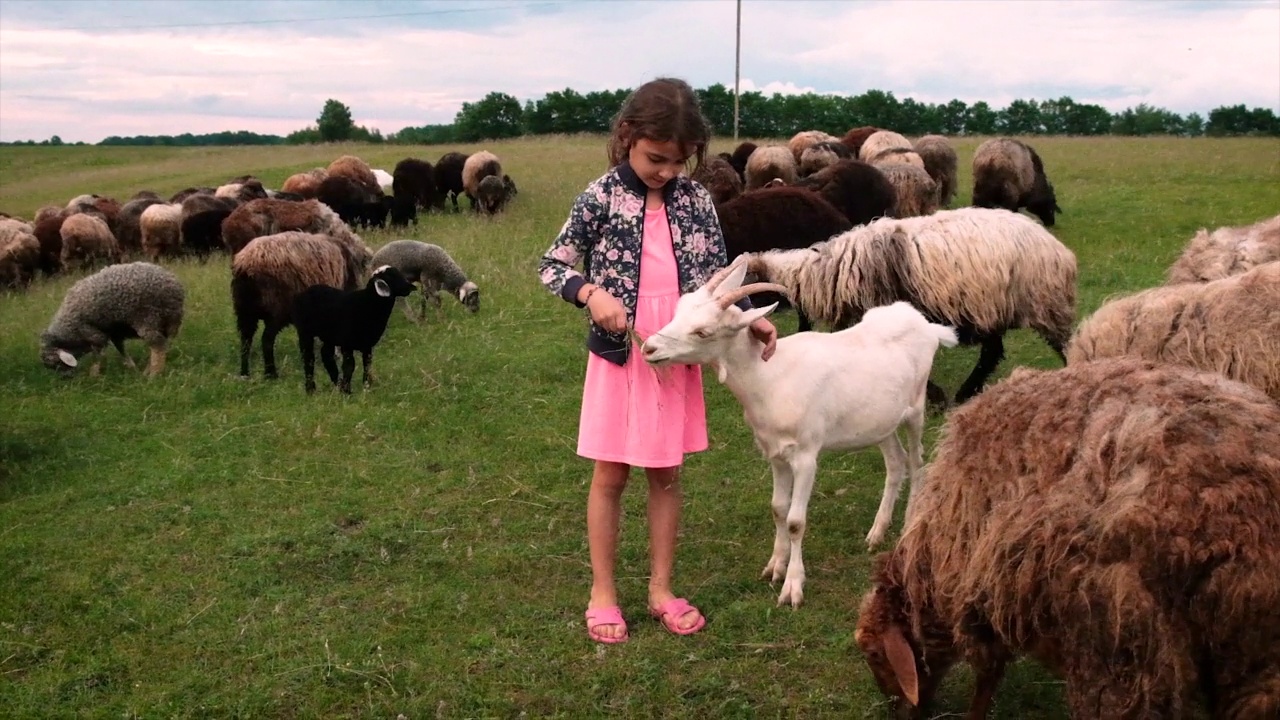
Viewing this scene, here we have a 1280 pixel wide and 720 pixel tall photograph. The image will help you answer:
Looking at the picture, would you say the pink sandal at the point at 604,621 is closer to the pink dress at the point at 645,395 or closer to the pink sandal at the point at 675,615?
the pink sandal at the point at 675,615

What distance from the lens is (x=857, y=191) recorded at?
42.1 ft

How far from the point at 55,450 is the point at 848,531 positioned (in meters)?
5.50

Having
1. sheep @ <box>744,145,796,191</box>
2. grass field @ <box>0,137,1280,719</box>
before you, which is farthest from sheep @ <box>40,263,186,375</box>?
sheep @ <box>744,145,796,191</box>

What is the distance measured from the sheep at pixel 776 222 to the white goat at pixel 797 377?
424cm

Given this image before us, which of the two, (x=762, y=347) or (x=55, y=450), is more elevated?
(x=762, y=347)

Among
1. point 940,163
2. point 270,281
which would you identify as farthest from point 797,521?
point 940,163

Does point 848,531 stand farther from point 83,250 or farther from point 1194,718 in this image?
point 83,250

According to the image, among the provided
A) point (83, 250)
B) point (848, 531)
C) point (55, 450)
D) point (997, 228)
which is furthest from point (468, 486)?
point (83, 250)

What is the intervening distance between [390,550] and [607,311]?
2.24m

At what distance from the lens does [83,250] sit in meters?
16.3

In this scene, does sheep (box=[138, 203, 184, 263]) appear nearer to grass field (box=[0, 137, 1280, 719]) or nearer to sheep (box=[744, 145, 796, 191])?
grass field (box=[0, 137, 1280, 719])

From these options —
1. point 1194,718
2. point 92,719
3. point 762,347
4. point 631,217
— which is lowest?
point 92,719

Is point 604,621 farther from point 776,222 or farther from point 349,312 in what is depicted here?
point 776,222

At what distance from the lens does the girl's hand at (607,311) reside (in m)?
3.78
